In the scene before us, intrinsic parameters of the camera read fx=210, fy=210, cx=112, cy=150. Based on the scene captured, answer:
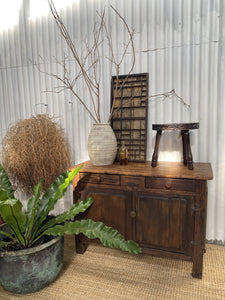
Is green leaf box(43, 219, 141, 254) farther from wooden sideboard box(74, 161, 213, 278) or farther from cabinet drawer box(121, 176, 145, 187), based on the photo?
cabinet drawer box(121, 176, 145, 187)

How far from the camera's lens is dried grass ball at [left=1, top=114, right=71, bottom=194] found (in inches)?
80.5

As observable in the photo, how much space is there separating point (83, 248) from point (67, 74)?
1.82 m

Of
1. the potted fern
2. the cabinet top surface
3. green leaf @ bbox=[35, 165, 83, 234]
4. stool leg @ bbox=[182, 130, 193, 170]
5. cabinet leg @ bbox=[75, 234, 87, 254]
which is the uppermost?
stool leg @ bbox=[182, 130, 193, 170]

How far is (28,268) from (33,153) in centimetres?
99

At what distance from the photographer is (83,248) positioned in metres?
1.95

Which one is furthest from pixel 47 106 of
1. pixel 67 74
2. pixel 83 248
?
pixel 83 248

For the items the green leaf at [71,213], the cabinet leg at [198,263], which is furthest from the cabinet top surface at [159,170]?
the cabinet leg at [198,263]

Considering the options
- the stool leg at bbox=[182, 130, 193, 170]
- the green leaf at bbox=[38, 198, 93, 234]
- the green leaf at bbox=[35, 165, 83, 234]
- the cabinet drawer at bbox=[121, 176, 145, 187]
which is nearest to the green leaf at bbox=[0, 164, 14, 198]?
the green leaf at bbox=[35, 165, 83, 234]

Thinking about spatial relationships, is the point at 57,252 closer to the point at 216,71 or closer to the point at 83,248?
the point at 83,248

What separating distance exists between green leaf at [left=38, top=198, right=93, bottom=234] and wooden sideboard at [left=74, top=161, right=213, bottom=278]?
95 mm

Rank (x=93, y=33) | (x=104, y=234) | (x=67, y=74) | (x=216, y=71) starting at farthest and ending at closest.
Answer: (x=67, y=74) < (x=93, y=33) < (x=216, y=71) < (x=104, y=234)

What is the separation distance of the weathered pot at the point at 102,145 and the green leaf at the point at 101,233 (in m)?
0.55

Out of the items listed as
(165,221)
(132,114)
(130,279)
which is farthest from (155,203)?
(132,114)

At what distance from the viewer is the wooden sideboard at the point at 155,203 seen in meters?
1.56
